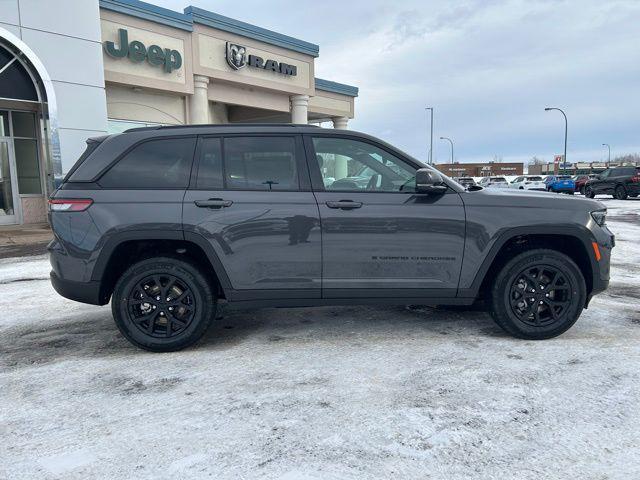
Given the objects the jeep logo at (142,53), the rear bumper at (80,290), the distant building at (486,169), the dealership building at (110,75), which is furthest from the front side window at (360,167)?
→ the distant building at (486,169)

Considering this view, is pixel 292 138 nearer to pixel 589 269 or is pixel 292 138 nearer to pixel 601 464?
pixel 589 269

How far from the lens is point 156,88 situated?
1639 centimetres

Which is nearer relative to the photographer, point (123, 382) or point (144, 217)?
point (123, 382)

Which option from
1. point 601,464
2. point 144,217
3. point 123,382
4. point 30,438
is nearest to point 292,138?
point 144,217

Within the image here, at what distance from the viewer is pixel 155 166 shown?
395 centimetres

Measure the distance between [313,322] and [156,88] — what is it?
1419cm

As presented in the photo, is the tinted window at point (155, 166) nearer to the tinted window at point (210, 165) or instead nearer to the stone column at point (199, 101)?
the tinted window at point (210, 165)

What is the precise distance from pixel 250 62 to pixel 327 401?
724 inches

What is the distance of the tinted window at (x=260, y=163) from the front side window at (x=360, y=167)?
248 millimetres

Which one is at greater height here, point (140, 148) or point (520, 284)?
point (140, 148)

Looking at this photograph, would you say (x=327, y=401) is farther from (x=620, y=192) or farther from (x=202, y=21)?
(x=620, y=192)

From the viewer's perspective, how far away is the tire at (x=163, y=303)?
3.88 metres

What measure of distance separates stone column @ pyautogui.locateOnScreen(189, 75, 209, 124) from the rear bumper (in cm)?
1471

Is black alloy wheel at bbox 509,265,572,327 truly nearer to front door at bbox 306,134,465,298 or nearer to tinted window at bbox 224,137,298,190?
front door at bbox 306,134,465,298
